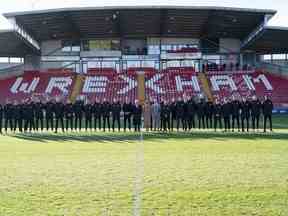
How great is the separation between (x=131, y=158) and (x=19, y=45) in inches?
1553

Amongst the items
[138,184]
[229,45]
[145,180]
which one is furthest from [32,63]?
[138,184]

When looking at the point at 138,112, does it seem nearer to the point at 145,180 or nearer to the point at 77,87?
the point at 145,180

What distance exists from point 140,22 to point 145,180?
132 feet

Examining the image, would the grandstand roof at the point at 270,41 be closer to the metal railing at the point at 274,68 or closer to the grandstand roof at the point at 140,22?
the grandstand roof at the point at 140,22

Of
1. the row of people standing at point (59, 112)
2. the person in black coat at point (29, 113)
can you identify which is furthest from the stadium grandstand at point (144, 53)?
the person in black coat at point (29, 113)

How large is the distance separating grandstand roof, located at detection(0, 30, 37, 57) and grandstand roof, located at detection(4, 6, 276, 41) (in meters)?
1.30

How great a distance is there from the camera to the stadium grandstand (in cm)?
4616

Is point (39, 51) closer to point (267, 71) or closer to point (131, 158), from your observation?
point (267, 71)

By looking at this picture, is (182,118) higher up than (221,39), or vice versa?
(221,39)

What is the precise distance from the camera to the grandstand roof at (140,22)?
44.8 metres

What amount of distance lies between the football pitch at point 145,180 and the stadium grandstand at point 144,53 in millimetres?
30588

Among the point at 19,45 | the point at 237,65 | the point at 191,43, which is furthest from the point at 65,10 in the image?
the point at 237,65

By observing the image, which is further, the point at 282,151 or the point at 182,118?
the point at 182,118

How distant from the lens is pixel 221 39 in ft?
180
